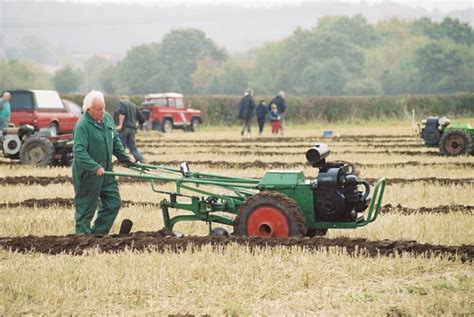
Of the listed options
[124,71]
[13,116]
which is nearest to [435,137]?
[13,116]

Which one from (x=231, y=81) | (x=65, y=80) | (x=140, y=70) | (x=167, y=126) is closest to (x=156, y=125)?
(x=167, y=126)

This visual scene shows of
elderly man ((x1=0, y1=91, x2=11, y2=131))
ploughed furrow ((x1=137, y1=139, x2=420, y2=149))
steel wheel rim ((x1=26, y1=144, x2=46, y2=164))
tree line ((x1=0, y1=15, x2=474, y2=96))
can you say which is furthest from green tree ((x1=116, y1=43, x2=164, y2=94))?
steel wheel rim ((x1=26, y1=144, x2=46, y2=164))

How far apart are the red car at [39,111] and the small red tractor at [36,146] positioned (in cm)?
856

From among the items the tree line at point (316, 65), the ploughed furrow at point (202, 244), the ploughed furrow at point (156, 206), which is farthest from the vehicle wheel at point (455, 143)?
the tree line at point (316, 65)

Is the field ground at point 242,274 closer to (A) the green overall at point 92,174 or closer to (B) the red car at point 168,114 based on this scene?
(A) the green overall at point 92,174

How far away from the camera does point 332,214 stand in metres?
9.64

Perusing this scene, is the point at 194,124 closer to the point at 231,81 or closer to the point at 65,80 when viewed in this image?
the point at 231,81

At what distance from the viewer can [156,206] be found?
13508 mm

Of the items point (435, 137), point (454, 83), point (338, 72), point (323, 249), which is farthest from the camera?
point (338, 72)

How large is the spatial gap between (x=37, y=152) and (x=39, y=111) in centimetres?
998

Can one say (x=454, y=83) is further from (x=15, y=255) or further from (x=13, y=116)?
(x=15, y=255)

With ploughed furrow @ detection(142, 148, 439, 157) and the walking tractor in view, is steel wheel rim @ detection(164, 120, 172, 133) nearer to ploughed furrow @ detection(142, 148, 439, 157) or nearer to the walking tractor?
ploughed furrow @ detection(142, 148, 439, 157)

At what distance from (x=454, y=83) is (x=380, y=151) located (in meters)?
49.1

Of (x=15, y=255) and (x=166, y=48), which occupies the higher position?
(x=166, y=48)
